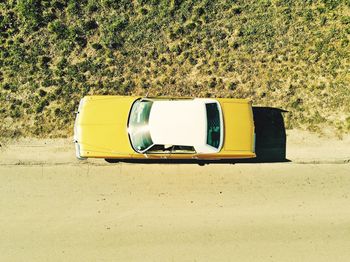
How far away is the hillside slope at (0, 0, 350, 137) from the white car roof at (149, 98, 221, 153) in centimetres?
125

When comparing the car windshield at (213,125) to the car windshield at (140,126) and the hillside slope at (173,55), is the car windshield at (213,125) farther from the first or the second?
the car windshield at (140,126)

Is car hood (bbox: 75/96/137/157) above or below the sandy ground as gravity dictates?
above

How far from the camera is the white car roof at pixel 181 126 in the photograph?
10.2 m

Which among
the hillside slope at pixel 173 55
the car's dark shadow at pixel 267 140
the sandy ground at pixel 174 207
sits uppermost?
the hillside slope at pixel 173 55

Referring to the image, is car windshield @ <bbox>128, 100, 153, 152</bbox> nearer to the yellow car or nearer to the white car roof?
the yellow car

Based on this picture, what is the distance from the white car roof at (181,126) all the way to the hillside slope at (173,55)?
125 centimetres

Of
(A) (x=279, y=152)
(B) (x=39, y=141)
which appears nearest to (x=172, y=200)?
(A) (x=279, y=152)

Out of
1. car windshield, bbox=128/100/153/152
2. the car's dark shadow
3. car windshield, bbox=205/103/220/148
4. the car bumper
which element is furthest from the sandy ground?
car windshield, bbox=205/103/220/148

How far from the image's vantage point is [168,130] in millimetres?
10219

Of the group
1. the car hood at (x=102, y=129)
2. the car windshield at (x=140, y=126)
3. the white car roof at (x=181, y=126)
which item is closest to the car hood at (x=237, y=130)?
the white car roof at (x=181, y=126)

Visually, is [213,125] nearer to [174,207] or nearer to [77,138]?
[174,207]

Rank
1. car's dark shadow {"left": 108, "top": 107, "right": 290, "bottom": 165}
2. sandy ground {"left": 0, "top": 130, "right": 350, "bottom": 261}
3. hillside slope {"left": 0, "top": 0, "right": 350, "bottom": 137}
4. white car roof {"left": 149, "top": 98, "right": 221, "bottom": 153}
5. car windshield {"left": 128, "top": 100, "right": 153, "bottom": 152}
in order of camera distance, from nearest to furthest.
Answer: white car roof {"left": 149, "top": 98, "right": 221, "bottom": 153}
car windshield {"left": 128, "top": 100, "right": 153, "bottom": 152}
sandy ground {"left": 0, "top": 130, "right": 350, "bottom": 261}
car's dark shadow {"left": 108, "top": 107, "right": 290, "bottom": 165}
hillside slope {"left": 0, "top": 0, "right": 350, "bottom": 137}

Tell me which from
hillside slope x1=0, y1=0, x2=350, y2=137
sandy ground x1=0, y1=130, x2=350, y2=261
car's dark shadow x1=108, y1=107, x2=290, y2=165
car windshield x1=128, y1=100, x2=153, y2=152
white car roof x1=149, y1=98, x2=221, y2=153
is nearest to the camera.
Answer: white car roof x1=149, y1=98, x2=221, y2=153

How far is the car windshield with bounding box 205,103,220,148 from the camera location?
10258mm
